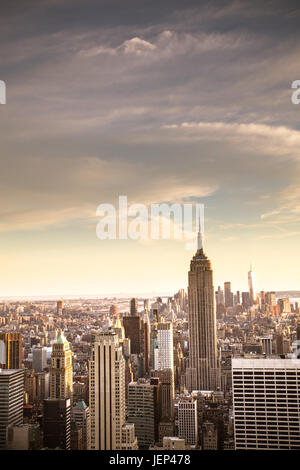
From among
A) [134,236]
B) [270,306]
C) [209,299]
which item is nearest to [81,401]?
[134,236]

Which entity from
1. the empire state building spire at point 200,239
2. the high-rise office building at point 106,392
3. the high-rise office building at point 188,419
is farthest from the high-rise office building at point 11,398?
the empire state building spire at point 200,239

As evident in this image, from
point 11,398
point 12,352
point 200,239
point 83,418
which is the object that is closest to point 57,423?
point 83,418

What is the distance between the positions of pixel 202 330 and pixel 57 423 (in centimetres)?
423

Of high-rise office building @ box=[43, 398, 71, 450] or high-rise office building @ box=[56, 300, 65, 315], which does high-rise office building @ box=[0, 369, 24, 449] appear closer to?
high-rise office building @ box=[43, 398, 71, 450]

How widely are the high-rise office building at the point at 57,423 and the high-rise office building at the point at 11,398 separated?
30 cm

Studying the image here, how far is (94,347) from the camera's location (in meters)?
4.70

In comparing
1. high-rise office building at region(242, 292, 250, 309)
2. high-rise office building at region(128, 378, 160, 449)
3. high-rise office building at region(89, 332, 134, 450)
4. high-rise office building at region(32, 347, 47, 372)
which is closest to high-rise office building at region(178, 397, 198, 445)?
high-rise office building at region(128, 378, 160, 449)

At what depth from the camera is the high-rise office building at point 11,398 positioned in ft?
12.5

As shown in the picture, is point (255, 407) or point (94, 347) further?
point (94, 347)

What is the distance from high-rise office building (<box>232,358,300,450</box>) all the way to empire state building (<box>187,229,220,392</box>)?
5.02 ft

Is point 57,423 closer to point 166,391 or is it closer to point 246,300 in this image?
point 166,391
